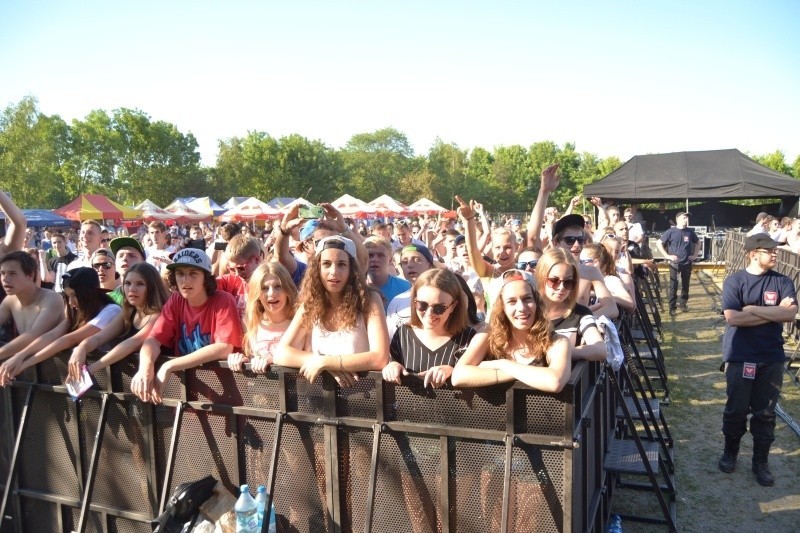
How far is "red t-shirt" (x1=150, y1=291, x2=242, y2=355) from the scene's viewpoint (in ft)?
12.2

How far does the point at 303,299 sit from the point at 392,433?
3.30 feet

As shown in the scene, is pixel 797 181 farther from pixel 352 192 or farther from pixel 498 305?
pixel 352 192

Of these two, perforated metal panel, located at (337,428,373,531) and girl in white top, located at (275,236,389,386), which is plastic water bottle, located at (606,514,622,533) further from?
girl in white top, located at (275,236,389,386)

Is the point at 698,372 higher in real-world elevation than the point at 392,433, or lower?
lower

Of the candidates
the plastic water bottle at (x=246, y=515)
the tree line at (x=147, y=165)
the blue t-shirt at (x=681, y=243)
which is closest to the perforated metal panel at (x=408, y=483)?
the plastic water bottle at (x=246, y=515)

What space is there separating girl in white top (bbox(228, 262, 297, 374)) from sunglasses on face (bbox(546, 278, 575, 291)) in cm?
168

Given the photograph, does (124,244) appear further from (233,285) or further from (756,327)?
(756,327)

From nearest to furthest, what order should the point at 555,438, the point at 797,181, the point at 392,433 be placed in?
1. the point at 555,438
2. the point at 392,433
3. the point at 797,181

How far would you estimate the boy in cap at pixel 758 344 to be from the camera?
5.04m

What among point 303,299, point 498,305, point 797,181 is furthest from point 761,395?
point 797,181

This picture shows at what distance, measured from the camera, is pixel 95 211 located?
3039 cm

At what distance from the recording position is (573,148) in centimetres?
10888

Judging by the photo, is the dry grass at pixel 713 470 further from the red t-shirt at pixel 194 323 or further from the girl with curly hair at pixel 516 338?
the red t-shirt at pixel 194 323

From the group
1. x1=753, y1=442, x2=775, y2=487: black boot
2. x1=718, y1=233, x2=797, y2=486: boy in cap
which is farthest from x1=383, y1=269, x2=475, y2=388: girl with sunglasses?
x1=753, y1=442, x2=775, y2=487: black boot
